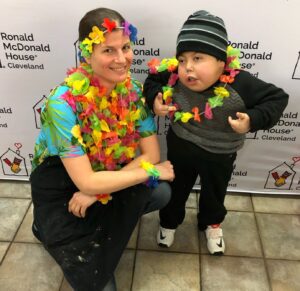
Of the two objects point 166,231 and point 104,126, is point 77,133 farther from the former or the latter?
point 166,231

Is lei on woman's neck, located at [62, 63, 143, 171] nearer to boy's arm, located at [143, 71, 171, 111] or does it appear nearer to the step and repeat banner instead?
boy's arm, located at [143, 71, 171, 111]

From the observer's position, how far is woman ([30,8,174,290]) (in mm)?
1196

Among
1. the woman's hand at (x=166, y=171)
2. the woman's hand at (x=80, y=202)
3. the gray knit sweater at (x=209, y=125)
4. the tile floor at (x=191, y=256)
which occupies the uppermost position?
the gray knit sweater at (x=209, y=125)

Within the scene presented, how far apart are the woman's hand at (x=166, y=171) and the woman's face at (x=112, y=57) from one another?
39cm

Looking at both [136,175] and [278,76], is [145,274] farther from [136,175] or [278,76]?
[278,76]

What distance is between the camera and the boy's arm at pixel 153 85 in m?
1.38

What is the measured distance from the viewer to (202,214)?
5.49 ft

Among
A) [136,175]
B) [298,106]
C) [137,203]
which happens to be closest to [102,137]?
[136,175]

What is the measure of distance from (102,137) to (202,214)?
0.65 meters

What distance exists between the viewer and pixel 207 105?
1.30 metres

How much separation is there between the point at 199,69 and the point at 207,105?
0.15m

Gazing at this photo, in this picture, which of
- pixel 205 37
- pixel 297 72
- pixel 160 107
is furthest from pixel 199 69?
pixel 297 72

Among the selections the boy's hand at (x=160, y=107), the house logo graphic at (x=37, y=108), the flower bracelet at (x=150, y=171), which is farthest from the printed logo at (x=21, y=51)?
the flower bracelet at (x=150, y=171)

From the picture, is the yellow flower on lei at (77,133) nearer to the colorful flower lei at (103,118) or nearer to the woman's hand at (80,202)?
the colorful flower lei at (103,118)
